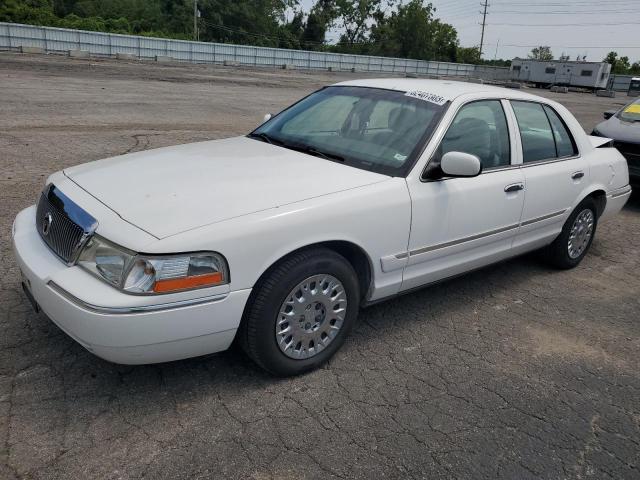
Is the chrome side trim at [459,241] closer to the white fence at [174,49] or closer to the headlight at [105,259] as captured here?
the headlight at [105,259]

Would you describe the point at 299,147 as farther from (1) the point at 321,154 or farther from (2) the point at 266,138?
(2) the point at 266,138

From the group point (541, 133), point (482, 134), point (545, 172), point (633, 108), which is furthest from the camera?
point (633, 108)

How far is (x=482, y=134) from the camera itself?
158 inches

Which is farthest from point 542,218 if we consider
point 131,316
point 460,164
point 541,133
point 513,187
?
point 131,316

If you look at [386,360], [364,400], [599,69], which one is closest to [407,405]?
[364,400]

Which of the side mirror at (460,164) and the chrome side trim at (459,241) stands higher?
the side mirror at (460,164)

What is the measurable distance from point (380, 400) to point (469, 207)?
1460 mm

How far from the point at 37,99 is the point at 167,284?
1258cm

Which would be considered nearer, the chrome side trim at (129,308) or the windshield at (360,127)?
the chrome side trim at (129,308)

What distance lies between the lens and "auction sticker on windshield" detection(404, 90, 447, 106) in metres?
3.83

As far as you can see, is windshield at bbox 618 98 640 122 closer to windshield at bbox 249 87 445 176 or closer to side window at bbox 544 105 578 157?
side window at bbox 544 105 578 157

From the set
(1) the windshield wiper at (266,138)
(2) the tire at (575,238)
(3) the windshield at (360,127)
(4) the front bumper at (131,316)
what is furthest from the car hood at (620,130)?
(4) the front bumper at (131,316)

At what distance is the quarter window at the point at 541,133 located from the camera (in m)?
4.32

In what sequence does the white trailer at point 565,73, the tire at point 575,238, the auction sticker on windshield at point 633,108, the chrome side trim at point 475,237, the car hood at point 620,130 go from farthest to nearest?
the white trailer at point 565,73, the auction sticker on windshield at point 633,108, the car hood at point 620,130, the tire at point 575,238, the chrome side trim at point 475,237
